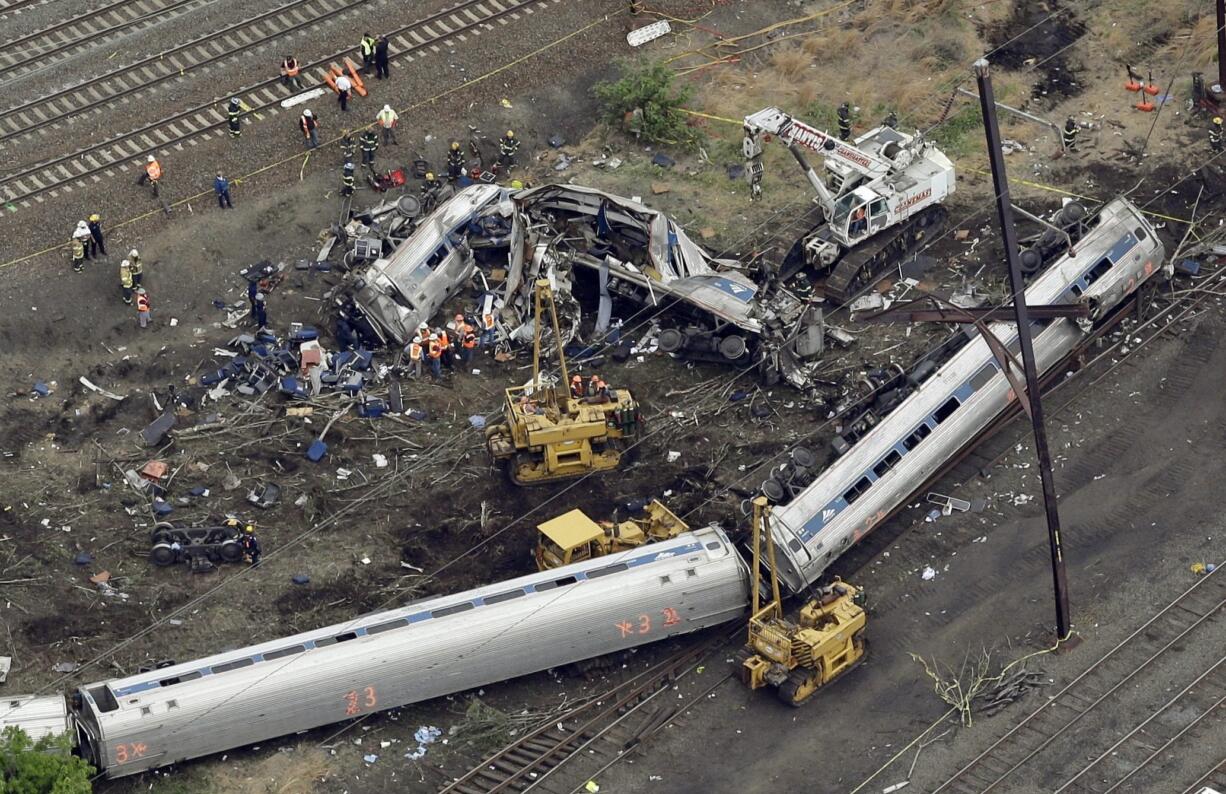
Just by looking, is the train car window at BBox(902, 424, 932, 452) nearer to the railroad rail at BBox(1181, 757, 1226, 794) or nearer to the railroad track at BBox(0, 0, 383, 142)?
the railroad rail at BBox(1181, 757, 1226, 794)

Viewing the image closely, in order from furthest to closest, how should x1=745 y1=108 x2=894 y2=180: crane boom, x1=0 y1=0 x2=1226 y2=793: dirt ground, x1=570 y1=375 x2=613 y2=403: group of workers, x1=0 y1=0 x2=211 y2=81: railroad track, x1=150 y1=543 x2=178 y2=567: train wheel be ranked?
1. x1=0 y1=0 x2=211 y2=81: railroad track
2. x1=745 y1=108 x2=894 y2=180: crane boom
3. x1=570 y1=375 x2=613 y2=403: group of workers
4. x1=150 y1=543 x2=178 y2=567: train wheel
5. x1=0 y1=0 x2=1226 y2=793: dirt ground

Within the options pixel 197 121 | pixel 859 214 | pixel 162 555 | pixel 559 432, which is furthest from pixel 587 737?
pixel 197 121

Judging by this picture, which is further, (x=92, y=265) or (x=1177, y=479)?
(x=92, y=265)

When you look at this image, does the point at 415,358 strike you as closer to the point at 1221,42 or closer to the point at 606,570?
the point at 606,570

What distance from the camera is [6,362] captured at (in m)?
57.2

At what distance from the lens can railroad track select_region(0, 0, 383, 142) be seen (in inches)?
2480

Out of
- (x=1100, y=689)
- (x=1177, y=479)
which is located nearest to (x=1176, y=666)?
(x=1100, y=689)

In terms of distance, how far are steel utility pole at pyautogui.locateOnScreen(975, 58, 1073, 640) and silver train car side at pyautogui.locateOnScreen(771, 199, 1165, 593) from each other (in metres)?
3.40

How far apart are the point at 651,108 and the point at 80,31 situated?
15.4 metres

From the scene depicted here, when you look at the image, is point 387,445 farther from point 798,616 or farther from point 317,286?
point 798,616

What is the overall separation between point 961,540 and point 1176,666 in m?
5.60

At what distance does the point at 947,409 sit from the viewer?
5247 centimetres

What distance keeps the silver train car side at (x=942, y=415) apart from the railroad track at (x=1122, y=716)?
5.53 metres

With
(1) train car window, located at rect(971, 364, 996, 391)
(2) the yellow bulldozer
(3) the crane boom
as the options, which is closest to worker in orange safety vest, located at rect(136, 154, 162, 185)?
(3) the crane boom
